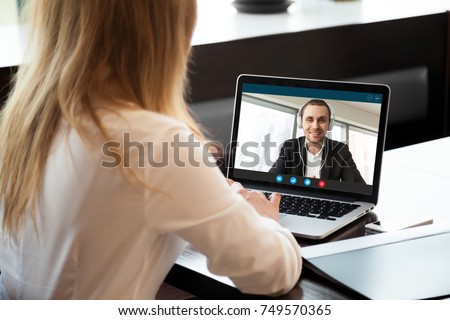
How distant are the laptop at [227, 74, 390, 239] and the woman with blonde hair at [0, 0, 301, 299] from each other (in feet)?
1.20

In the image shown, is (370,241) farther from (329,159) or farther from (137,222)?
(137,222)

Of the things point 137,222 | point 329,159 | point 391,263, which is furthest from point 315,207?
point 137,222

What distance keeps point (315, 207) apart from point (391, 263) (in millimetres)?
293

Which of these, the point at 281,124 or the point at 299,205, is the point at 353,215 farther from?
the point at 281,124

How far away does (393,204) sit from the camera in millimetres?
1566

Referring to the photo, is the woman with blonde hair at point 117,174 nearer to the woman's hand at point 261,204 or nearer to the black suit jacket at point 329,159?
the woman's hand at point 261,204

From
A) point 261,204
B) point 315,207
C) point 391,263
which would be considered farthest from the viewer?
point 315,207

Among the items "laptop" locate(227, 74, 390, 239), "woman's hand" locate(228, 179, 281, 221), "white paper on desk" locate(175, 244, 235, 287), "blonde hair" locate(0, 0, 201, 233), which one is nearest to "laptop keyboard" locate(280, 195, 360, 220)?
"laptop" locate(227, 74, 390, 239)

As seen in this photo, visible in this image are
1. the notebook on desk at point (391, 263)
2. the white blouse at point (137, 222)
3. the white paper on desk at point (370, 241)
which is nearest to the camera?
the white blouse at point (137, 222)

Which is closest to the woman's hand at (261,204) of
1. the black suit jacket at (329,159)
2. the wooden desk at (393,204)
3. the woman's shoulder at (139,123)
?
the wooden desk at (393,204)

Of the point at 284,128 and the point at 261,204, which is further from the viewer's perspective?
the point at 284,128

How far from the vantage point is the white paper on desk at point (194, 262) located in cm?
124

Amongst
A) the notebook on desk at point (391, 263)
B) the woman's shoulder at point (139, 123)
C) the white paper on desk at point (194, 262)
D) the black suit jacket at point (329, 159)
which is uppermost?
the woman's shoulder at point (139, 123)

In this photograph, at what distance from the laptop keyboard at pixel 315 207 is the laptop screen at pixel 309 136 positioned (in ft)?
0.09
